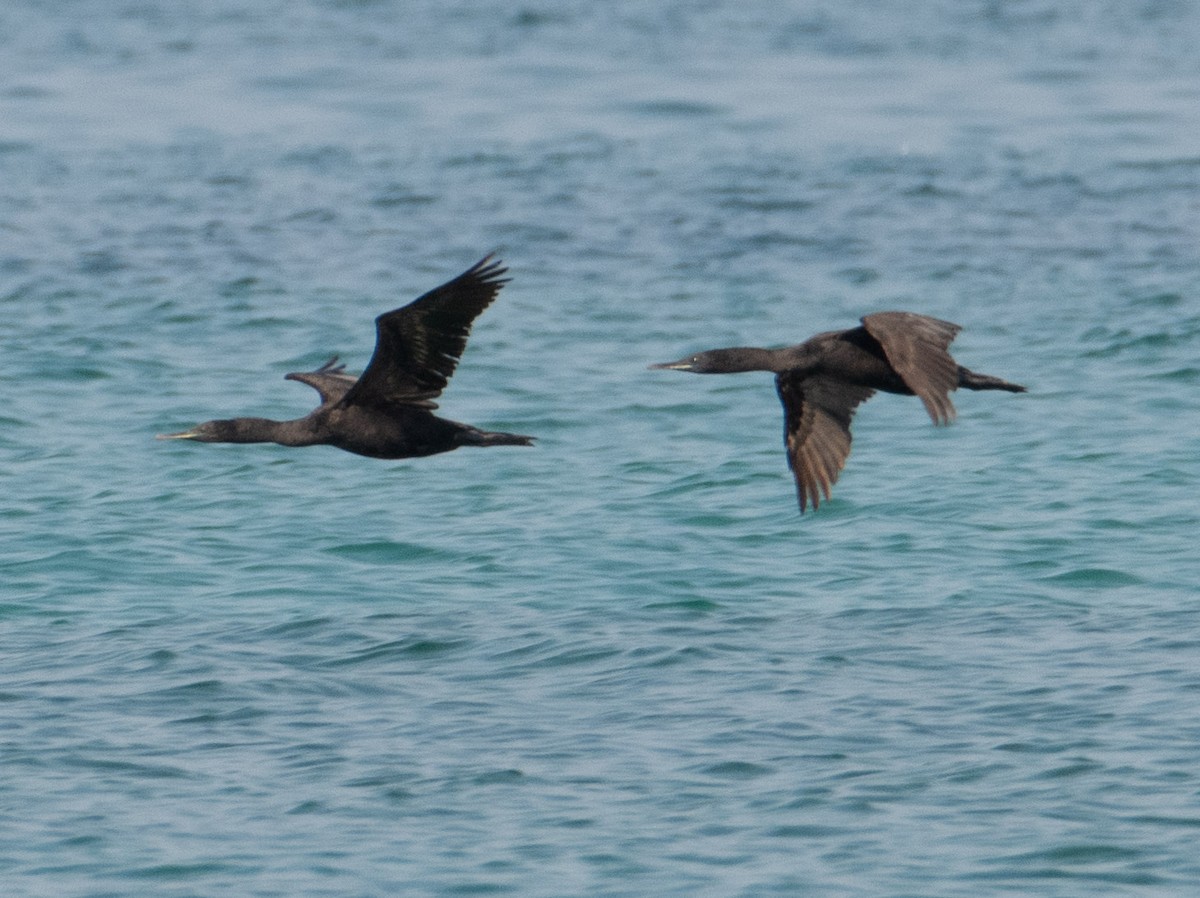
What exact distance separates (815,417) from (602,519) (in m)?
2.34

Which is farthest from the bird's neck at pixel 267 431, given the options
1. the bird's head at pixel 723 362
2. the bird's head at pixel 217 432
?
the bird's head at pixel 723 362

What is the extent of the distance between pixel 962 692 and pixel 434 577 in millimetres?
2967

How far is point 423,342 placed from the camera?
9305 mm

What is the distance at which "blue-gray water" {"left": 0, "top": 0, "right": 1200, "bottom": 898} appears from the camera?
27.3 feet

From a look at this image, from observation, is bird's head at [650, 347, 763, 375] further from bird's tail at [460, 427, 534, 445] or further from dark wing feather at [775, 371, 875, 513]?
bird's tail at [460, 427, 534, 445]

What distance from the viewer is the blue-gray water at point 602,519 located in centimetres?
831

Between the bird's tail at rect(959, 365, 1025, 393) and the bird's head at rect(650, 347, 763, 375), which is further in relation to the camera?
the bird's head at rect(650, 347, 763, 375)

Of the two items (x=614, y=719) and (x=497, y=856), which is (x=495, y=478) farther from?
(x=497, y=856)

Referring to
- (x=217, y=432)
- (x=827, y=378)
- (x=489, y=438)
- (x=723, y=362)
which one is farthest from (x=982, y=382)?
(x=217, y=432)

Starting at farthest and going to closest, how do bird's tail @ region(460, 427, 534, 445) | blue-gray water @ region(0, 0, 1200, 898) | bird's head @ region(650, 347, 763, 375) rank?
bird's head @ region(650, 347, 763, 375) → bird's tail @ region(460, 427, 534, 445) → blue-gray water @ region(0, 0, 1200, 898)

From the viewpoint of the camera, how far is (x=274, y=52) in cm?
3069

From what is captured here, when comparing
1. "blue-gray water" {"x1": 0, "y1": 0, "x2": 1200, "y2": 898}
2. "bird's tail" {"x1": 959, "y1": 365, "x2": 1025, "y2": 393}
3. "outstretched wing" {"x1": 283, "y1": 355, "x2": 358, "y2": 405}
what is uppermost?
"bird's tail" {"x1": 959, "y1": 365, "x2": 1025, "y2": 393}

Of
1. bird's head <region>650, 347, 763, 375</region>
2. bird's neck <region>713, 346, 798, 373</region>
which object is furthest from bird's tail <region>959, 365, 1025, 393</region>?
bird's head <region>650, 347, 763, 375</region>

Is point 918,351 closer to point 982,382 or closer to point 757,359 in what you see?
point 982,382
